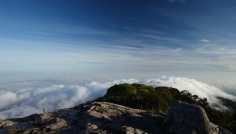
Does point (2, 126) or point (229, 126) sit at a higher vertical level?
point (2, 126)

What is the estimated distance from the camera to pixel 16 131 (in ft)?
25.8

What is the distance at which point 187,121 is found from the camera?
8.59 meters

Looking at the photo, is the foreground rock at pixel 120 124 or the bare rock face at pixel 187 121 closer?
the foreground rock at pixel 120 124

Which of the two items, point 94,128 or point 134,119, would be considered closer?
point 94,128

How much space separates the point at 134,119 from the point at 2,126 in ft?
19.9

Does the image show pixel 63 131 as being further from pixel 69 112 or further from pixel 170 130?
pixel 170 130

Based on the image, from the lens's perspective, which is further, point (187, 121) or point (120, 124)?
point (120, 124)

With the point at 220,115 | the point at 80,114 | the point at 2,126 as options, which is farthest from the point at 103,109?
the point at 220,115

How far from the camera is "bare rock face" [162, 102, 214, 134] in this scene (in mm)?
8320

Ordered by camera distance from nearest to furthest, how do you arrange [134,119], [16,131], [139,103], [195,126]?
[16,131] → [195,126] → [134,119] → [139,103]

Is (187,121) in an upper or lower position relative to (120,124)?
upper

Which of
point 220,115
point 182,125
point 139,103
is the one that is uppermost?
point 182,125

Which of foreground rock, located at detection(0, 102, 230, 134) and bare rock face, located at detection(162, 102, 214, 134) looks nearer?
foreground rock, located at detection(0, 102, 230, 134)

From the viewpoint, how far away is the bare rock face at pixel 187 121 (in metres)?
8.32
